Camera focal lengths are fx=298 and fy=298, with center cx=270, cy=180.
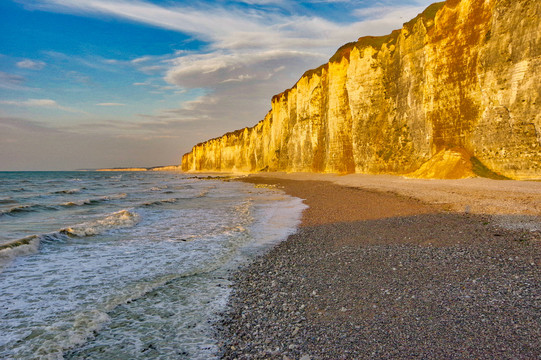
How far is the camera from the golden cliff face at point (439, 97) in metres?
20.7

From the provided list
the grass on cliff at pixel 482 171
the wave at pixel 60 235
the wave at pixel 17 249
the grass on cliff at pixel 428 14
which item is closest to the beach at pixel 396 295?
the wave at pixel 17 249

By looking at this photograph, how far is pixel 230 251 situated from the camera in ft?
29.7

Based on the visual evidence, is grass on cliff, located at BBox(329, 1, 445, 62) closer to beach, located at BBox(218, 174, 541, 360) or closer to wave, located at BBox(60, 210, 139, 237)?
beach, located at BBox(218, 174, 541, 360)

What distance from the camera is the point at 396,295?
16.1 ft

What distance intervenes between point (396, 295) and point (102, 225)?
13226mm

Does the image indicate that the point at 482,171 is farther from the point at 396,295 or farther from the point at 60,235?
the point at 60,235

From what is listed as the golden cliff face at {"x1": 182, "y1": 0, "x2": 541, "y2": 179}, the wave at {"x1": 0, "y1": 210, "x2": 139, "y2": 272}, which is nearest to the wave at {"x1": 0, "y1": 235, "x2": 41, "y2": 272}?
the wave at {"x1": 0, "y1": 210, "x2": 139, "y2": 272}

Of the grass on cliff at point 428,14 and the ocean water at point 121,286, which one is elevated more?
the grass on cliff at point 428,14

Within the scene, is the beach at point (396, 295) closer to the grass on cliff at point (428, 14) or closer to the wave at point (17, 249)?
the wave at point (17, 249)

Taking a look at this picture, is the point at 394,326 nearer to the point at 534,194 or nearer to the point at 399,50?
the point at 534,194

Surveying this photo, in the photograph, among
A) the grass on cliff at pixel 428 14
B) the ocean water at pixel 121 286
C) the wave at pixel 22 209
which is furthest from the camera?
the grass on cliff at pixel 428 14

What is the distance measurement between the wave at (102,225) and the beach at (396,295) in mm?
8323

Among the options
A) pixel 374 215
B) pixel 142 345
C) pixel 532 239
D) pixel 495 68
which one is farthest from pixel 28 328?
pixel 495 68

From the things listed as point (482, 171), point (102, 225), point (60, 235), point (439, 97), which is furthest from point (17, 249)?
point (439, 97)
